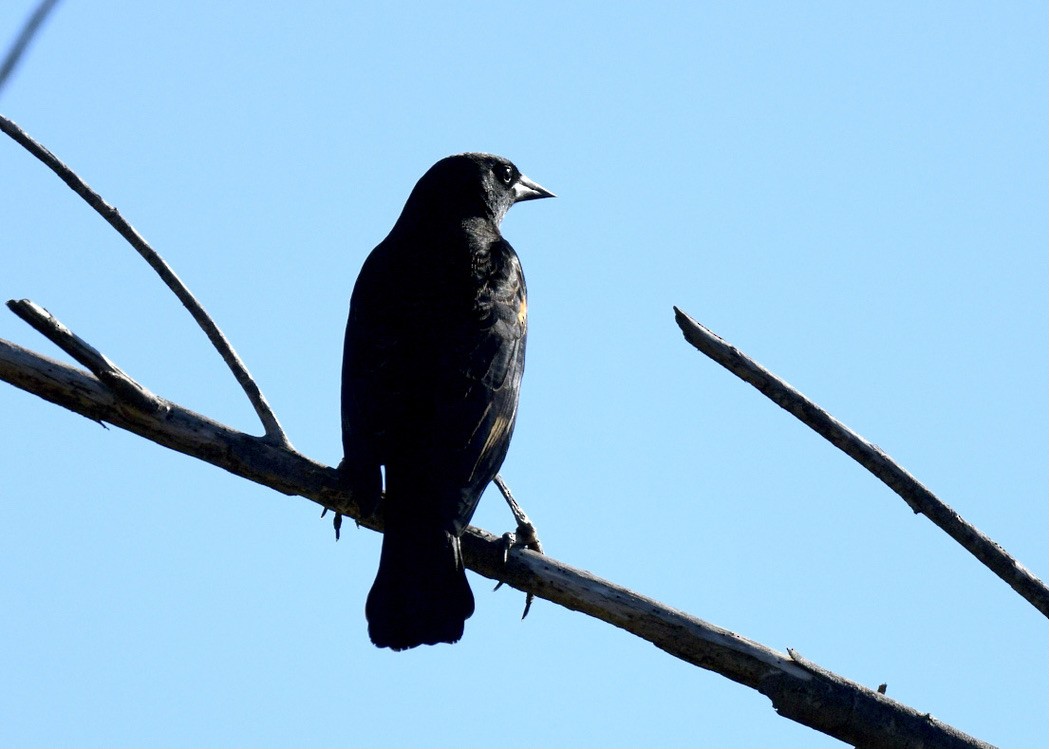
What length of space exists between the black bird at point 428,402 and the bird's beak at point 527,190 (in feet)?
3.51

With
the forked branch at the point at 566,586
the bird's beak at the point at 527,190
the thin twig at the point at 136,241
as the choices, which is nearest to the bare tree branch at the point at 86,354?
the forked branch at the point at 566,586

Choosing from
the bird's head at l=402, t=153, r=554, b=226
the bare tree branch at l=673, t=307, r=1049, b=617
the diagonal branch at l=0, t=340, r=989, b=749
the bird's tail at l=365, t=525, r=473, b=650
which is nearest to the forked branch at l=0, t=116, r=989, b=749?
the diagonal branch at l=0, t=340, r=989, b=749

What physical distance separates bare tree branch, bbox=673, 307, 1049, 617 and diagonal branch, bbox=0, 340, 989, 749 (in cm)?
55

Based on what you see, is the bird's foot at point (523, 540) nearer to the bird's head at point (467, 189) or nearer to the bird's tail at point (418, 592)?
the bird's tail at point (418, 592)

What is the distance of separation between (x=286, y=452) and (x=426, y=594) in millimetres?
653

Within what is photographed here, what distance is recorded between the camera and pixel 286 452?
3783 mm

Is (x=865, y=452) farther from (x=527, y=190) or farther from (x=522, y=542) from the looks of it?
(x=527, y=190)

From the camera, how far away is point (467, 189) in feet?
19.6

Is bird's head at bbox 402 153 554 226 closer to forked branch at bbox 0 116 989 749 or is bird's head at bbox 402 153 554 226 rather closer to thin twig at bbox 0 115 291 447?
thin twig at bbox 0 115 291 447

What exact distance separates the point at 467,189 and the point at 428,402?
1912 millimetres

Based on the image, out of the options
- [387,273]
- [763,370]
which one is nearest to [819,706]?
[763,370]

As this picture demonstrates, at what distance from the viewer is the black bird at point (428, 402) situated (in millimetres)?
4051

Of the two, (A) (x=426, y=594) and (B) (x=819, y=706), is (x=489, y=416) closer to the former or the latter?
(A) (x=426, y=594)

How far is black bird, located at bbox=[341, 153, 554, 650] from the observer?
405cm
